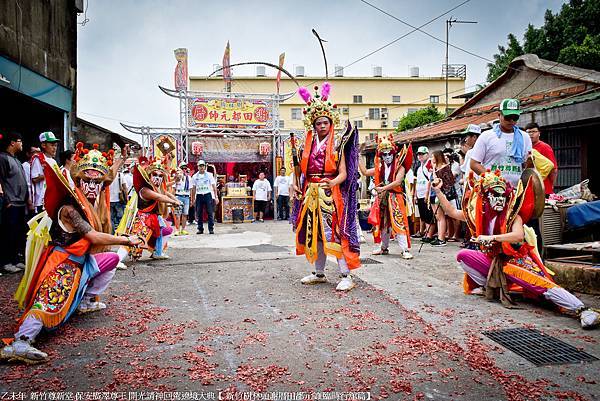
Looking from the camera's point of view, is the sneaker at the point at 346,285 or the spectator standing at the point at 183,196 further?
the spectator standing at the point at 183,196

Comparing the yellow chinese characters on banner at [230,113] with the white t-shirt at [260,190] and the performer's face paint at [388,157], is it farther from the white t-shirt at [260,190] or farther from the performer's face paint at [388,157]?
the performer's face paint at [388,157]

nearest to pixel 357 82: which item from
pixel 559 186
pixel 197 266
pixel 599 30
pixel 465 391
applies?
pixel 599 30

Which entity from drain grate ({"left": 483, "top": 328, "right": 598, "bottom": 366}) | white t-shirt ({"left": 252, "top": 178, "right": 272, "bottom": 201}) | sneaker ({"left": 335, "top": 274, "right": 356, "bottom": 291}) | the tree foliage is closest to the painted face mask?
sneaker ({"left": 335, "top": 274, "right": 356, "bottom": 291})

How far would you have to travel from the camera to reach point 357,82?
57781 millimetres

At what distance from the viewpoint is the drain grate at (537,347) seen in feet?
10.5

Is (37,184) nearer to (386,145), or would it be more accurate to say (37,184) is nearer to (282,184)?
(386,145)

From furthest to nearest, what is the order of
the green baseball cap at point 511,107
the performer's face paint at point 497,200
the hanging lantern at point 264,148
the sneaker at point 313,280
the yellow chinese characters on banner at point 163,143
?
the hanging lantern at point 264,148 < the yellow chinese characters on banner at point 163,143 < the sneaker at point 313,280 < the green baseball cap at point 511,107 < the performer's face paint at point 497,200

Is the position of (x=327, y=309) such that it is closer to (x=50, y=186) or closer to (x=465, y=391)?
(x=465, y=391)

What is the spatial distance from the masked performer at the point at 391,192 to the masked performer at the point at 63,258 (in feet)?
14.2

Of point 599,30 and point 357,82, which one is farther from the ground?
point 357,82

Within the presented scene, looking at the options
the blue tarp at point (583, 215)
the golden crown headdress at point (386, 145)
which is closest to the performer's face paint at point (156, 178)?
the golden crown headdress at point (386, 145)

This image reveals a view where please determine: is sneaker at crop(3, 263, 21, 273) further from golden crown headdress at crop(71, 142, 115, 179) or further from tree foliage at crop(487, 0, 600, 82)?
tree foliage at crop(487, 0, 600, 82)

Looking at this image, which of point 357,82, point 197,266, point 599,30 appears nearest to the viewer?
point 197,266

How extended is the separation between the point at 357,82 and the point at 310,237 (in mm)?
54777
